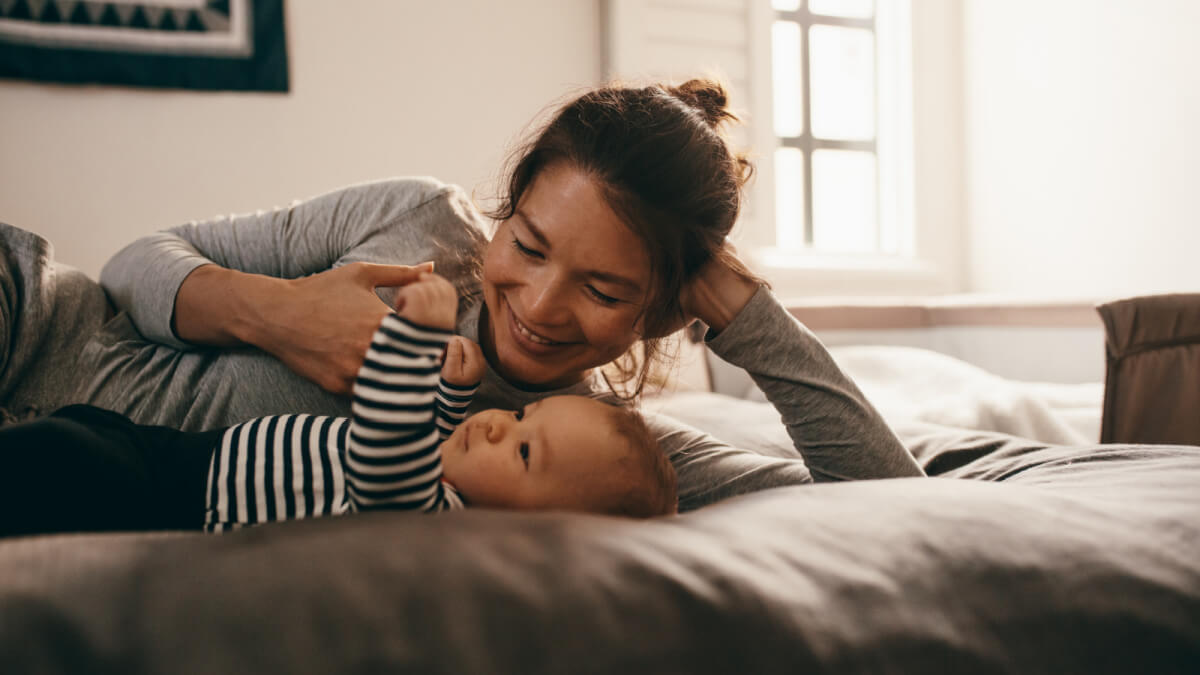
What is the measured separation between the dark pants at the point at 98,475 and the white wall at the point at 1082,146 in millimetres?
2131

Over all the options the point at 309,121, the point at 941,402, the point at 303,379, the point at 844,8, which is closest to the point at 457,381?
the point at 303,379

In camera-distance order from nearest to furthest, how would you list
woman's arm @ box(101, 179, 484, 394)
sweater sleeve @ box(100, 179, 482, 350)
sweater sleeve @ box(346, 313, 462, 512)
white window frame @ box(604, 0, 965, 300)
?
sweater sleeve @ box(346, 313, 462, 512) → woman's arm @ box(101, 179, 484, 394) → sweater sleeve @ box(100, 179, 482, 350) → white window frame @ box(604, 0, 965, 300)

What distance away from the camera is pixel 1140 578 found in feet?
1.67

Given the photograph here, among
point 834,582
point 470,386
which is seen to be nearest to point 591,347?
point 470,386

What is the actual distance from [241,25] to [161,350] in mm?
1675

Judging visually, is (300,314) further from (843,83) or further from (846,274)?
(843,83)

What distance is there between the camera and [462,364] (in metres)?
0.98

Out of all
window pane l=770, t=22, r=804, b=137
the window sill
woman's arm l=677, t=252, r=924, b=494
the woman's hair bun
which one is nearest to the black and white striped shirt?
woman's arm l=677, t=252, r=924, b=494

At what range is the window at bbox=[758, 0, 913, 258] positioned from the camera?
10.4ft

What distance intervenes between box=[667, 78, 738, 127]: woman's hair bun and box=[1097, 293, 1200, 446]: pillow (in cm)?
59

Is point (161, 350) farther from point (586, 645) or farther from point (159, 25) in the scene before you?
point (159, 25)

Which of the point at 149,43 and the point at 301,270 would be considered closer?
the point at 301,270

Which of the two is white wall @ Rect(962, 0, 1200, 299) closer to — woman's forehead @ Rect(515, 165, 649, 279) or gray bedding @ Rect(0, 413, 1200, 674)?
woman's forehead @ Rect(515, 165, 649, 279)

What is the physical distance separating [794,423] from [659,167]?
382 millimetres
